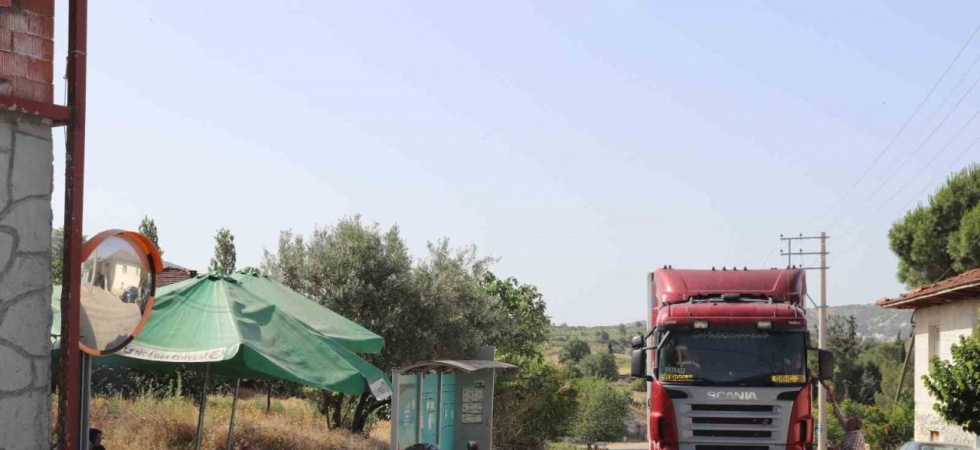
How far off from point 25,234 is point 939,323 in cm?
3075

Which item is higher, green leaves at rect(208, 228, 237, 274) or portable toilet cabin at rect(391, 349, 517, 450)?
green leaves at rect(208, 228, 237, 274)

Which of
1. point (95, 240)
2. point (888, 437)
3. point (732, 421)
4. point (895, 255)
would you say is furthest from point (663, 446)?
point (895, 255)

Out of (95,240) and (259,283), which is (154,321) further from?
(95,240)

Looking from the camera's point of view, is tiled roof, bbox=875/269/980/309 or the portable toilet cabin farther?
tiled roof, bbox=875/269/980/309

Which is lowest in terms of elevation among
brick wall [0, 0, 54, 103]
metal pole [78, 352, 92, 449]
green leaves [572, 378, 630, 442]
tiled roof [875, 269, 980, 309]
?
green leaves [572, 378, 630, 442]

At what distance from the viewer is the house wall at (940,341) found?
96.1 feet

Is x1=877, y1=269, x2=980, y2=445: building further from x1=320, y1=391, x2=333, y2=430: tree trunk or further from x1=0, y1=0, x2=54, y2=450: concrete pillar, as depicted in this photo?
x1=0, y1=0, x2=54, y2=450: concrete pillar

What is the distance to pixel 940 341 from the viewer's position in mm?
32062

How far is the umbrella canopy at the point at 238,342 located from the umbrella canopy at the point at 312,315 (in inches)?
54.3

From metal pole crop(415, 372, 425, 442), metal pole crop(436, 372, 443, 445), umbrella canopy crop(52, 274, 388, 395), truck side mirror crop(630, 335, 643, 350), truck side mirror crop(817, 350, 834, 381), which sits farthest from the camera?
metal pole crop(436, 372, 443, 445)

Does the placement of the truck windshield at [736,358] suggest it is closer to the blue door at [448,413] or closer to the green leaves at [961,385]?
the blue door at [448,413]

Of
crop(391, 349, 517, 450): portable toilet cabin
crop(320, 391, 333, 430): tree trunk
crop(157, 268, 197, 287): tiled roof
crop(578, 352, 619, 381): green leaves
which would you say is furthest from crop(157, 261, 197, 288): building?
crop(578, 352, 619, 381): green leaves

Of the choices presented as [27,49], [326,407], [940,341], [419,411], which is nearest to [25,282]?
[27,49]

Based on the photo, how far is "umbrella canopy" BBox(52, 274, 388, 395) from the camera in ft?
30.8
